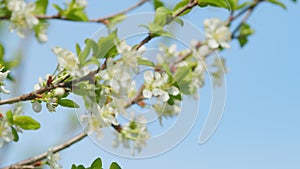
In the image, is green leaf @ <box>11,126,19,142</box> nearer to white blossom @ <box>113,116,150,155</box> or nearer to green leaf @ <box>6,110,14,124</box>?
green leaf @ <box>6,110,14,124</box>

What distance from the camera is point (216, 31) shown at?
190 cm

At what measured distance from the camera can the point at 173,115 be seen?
5.35ft

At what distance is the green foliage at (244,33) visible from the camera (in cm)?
229

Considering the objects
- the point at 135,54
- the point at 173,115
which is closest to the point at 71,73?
the point at 135,54

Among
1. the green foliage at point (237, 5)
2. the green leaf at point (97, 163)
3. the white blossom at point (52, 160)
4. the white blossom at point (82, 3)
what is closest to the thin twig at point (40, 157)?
the white blossom at point (52, 160)

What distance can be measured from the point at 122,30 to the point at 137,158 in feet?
1.40

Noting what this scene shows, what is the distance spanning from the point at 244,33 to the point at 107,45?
135cm

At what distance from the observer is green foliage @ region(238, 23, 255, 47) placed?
2287mm

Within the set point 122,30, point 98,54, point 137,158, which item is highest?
point 122,30

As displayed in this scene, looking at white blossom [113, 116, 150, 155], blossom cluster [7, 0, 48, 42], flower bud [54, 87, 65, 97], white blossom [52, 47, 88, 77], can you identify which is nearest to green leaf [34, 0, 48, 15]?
blossom cluster [7, 0, 48, 42]

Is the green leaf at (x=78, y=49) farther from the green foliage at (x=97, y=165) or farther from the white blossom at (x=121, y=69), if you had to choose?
the green foliage at (x=97, y=165)

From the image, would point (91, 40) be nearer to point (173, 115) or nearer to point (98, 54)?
point (98, 54)

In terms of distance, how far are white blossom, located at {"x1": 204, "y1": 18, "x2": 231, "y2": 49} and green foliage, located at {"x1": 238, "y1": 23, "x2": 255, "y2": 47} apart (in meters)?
0.22

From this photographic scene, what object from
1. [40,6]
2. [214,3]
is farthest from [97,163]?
[40,6]
